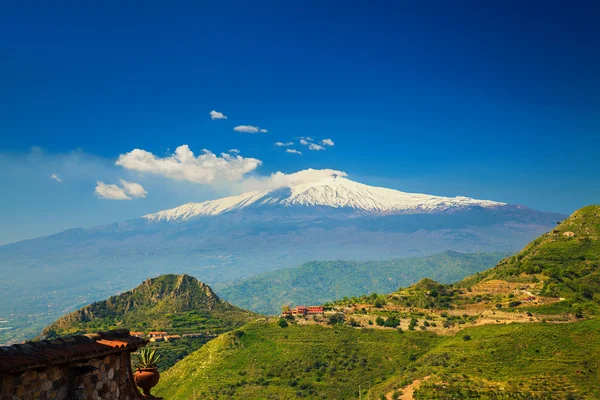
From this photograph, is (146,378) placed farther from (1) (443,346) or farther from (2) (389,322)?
(2) (389,322)

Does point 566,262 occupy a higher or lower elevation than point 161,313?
higher

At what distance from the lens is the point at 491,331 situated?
73.6 metres

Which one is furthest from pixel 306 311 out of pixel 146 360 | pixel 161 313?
pixel 146 360

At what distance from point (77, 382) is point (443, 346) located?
245 ft

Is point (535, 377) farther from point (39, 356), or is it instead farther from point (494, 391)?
point (39, 356)

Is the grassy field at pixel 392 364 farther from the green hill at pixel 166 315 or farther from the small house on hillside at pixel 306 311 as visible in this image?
the green hill at pixel 166 315

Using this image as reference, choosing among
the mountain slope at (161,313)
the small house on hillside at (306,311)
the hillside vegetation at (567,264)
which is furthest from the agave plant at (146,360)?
the mountain slope at (161,313)

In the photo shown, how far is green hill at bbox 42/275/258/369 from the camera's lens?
369 feet

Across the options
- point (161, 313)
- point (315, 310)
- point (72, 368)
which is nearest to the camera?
point (72, 368)

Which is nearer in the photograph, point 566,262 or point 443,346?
point 443,346

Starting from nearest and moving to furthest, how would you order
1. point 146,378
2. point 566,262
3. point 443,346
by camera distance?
point 146,378
point 443,346
point 566,262

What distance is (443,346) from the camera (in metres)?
73.0

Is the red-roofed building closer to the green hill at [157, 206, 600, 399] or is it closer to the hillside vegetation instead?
the green hill at [157, 206, 600, 399]

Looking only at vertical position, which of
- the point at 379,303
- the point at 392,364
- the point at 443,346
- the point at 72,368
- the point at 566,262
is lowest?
the point at 392,364
